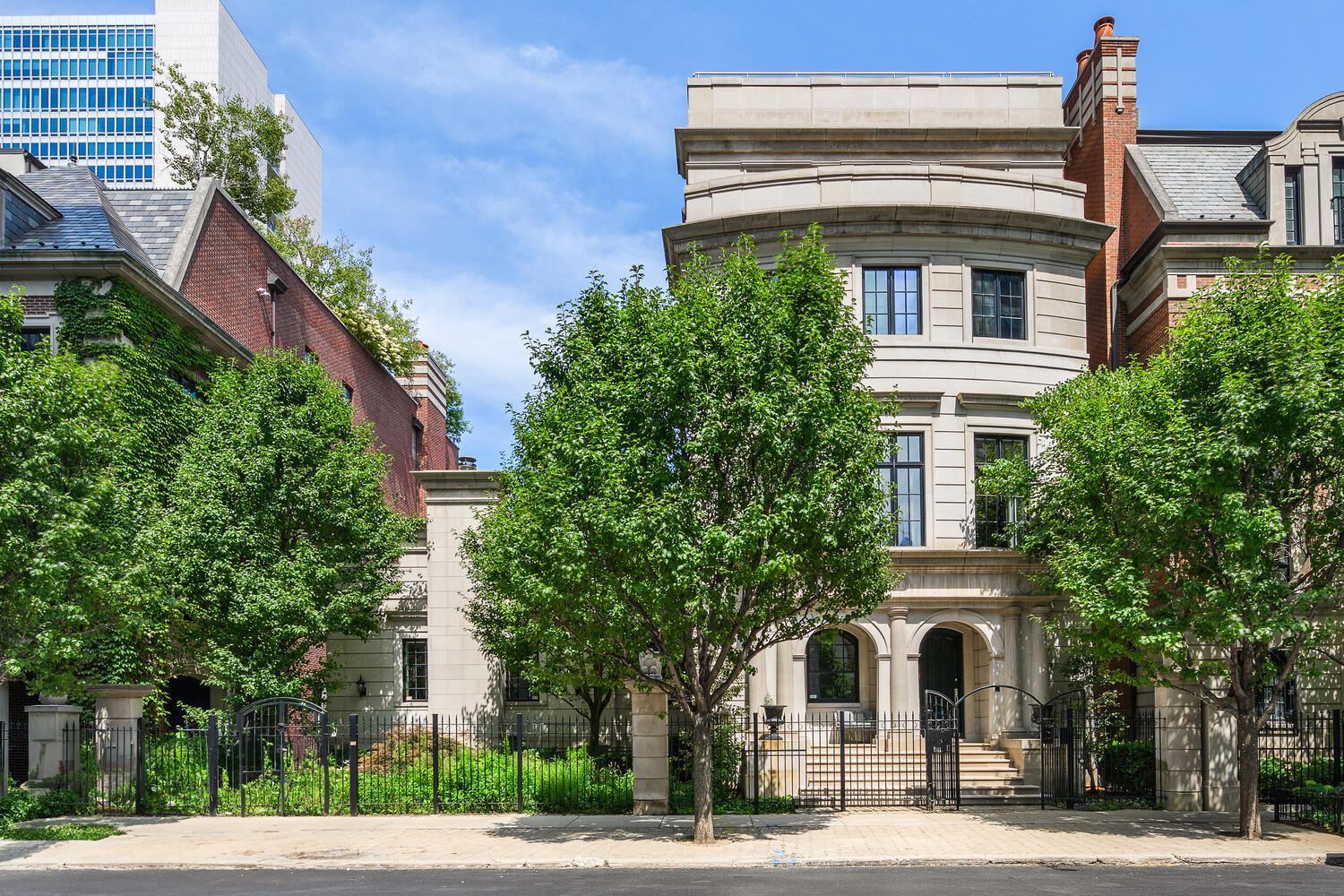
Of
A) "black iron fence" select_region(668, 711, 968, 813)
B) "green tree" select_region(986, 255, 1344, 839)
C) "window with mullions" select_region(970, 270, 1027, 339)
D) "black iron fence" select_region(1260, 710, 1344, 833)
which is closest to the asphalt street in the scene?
"green tree" select_region(986, 255, 1344, 839)

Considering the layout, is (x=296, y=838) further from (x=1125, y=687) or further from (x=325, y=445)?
(x=1125, y=687)

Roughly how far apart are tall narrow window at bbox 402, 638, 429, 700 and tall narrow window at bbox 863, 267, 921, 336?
47.9 ft

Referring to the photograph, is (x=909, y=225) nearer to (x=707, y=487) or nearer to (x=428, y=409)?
(x=707, y=487)

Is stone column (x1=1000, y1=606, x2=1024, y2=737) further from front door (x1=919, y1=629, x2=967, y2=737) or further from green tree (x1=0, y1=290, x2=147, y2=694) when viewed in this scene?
green tree (x1=0, y1=290, x2=147, y2=694)

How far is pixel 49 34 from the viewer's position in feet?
374

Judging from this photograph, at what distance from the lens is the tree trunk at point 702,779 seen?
17.5 metres

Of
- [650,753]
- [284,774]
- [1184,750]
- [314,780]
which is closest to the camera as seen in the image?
[650,753]

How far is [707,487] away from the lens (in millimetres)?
17766

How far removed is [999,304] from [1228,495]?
418 inches

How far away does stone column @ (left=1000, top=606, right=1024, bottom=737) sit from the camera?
81.9 feet

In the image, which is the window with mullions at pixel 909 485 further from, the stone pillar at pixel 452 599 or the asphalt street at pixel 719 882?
the asphalt street at pixel 719 882

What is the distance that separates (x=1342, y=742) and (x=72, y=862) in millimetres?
22196

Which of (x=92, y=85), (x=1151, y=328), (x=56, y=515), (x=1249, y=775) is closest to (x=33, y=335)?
(x=56, y=515)

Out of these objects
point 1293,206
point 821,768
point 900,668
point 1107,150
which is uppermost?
point 1107,150
